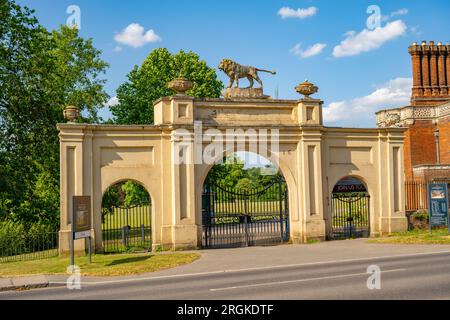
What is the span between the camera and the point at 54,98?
28469mm

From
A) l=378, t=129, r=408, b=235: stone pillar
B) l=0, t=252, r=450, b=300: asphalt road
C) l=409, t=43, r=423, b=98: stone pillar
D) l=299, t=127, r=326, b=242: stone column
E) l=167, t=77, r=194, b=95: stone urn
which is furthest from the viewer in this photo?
l=409, t=43, r=423, b=98: stone pillar

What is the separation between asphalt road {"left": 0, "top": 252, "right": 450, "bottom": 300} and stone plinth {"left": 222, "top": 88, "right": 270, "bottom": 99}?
344 inches

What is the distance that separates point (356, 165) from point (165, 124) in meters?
9.15

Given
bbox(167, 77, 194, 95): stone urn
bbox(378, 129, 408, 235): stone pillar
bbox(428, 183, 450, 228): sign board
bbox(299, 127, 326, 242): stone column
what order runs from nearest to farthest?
bbox(167, 77, 194, 95): stone urn < bbox(299, 127, 326, 242): stone column < bbox(428, 183, 450, 228): sign board < bbox(378, 129, 408, 235): stone pillar

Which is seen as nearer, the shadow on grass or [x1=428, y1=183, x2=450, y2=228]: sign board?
the shadow on grass

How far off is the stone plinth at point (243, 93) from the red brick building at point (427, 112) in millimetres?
13221

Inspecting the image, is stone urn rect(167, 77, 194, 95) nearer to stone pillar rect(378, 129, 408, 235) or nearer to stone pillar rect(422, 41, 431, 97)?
stone pillar rect(378, 129, 408, 235)

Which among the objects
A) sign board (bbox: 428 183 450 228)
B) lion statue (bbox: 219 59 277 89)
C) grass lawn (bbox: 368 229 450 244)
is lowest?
grass lawn (bbox: 368 229 450 244)

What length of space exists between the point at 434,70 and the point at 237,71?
813 inches

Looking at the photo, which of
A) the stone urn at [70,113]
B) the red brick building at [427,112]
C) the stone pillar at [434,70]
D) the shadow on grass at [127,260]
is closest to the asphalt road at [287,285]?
the shadow on grass at [127,260]

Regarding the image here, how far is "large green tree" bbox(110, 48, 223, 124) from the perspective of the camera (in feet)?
Result: 124

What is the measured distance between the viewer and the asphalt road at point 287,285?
1058cm

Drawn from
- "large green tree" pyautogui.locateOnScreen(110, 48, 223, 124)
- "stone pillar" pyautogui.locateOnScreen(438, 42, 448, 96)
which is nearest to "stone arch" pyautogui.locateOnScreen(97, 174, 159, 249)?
"large green tree" pyautogui.locateOnScreen(110, 48, 223, 124)
